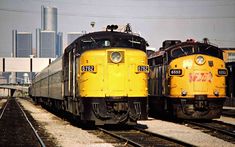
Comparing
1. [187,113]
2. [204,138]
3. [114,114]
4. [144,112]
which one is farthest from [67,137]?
[187,113]

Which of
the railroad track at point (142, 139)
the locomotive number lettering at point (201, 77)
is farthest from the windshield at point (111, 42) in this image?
the locomotive number lettering at point (201, 77)

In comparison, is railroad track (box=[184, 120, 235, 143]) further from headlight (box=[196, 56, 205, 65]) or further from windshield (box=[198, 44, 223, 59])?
windshield (box=[198, 44, 223, 59])

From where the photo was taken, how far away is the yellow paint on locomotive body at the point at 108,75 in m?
17.1

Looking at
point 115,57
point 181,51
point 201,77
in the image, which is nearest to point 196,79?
point 201,77

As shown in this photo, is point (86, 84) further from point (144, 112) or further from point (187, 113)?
point (187, 113)

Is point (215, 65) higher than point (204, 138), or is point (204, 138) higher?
point (215, 65)

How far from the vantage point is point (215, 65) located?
21.1 meters

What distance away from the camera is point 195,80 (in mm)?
20938

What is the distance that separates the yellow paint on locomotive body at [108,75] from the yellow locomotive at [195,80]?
4.13 m

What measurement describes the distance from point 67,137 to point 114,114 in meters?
2.30

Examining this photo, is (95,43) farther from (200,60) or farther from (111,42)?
(200,60)

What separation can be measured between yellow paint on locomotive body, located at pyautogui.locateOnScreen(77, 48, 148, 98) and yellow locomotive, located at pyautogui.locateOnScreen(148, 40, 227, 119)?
4127 millimetres

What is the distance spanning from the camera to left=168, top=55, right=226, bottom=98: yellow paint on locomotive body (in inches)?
822

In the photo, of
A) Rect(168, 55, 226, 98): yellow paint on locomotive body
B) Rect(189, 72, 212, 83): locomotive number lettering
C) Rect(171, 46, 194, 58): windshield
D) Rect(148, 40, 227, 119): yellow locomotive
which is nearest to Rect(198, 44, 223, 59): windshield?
Rect(148, 40, 227, 119): yellow locomotive
